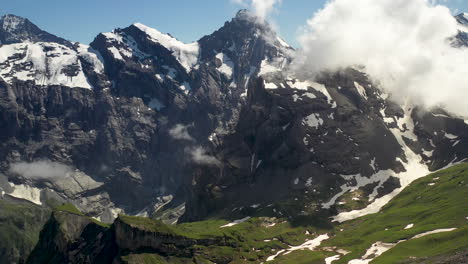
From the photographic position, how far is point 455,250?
646ft

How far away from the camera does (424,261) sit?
196m

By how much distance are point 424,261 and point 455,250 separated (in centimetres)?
1136
